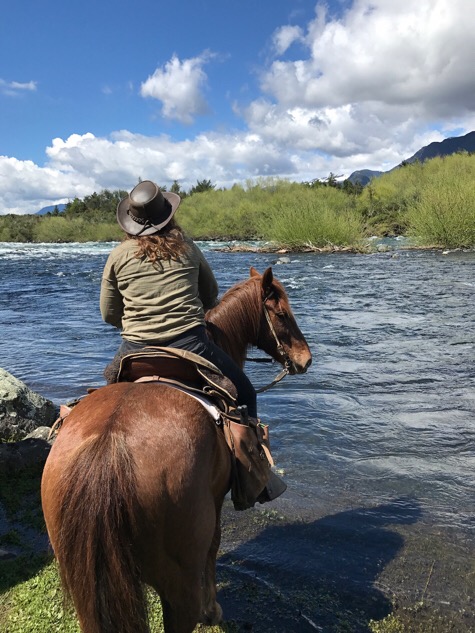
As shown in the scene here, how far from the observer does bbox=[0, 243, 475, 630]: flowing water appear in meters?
4.90

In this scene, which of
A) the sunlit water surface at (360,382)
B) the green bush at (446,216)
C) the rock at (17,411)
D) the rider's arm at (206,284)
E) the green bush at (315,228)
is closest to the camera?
the rider's arm at (206,284)

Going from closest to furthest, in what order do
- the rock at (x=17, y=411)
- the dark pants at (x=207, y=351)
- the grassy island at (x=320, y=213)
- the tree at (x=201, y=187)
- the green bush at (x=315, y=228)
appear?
the dark pants at (x=207, y=351), the rock at (x=17, y=411), the grassy island at (x=320, y=213), the green bush at (x=315, y=228), the tree at (x=201, y=187)

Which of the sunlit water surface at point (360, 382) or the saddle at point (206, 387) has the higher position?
the saddle at point (206, 387)

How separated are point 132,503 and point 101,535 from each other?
173mm

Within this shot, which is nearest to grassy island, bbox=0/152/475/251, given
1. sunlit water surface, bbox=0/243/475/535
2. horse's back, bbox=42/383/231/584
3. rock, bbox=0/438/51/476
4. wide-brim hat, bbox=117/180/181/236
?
sunlit water surface, bbox=0/243/475/535

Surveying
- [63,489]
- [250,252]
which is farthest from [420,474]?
[250,252]

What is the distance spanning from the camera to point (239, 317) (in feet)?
12.7

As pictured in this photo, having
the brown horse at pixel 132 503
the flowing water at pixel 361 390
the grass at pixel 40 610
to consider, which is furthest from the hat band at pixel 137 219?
the flowing water at pixel 361 390

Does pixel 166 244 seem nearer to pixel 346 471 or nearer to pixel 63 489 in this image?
pixel 63 489

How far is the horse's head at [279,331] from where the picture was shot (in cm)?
394

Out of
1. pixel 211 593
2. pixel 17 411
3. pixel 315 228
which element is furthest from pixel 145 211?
pixel 315 228

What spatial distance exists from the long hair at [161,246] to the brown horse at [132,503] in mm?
788

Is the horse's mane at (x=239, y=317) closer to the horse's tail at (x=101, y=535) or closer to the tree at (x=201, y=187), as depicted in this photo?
the horse's tail at (x=101, y=535)

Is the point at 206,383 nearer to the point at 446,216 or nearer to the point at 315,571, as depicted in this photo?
the point at 315,571
